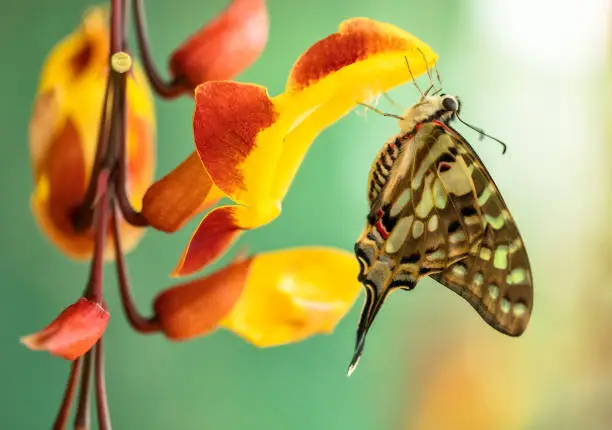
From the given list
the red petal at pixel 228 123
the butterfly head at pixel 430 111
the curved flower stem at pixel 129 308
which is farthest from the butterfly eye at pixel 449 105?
the curved flower stem at pixel 129 308

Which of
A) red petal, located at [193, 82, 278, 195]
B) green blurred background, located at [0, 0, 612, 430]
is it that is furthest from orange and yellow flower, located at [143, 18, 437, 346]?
green blurred background, located at [0, 0, 612, 430]

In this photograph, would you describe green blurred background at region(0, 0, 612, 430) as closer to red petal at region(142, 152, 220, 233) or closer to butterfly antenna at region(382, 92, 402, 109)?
butterfly antenna at region(382, 92, 402, 109)

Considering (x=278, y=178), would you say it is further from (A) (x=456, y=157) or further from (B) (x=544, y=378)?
(B) (x=544, y=378)

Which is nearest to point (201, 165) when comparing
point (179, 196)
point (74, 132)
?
point (179, 196)

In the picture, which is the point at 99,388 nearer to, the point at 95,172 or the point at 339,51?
the point at 95,172

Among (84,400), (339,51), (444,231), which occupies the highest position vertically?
(339,51)

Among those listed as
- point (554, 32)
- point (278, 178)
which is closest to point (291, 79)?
point (278, 178)

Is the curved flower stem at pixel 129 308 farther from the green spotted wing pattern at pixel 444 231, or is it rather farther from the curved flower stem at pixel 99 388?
the green spotted wing pattern at pixel 444 231
